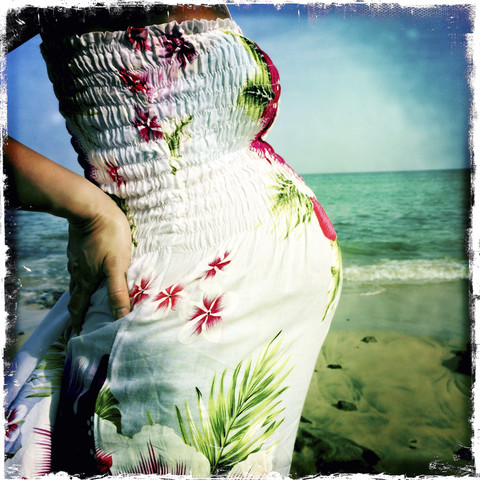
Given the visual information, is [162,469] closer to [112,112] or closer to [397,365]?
[112,112]

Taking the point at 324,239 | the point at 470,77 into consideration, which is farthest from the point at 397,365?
the point at 324,239

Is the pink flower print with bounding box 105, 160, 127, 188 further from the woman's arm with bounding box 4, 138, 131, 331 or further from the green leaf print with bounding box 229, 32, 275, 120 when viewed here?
the green leaf print with bounding box 229, 32, 275, 120

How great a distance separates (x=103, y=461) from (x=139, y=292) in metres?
0.24

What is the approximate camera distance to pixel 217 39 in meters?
0.69

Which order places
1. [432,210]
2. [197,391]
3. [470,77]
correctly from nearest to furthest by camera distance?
[197,391], [470,77], [432,210]

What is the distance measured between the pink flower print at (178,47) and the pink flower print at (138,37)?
0.03 metres

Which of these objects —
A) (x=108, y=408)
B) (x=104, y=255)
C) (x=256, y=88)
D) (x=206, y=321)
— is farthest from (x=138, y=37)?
(x=108, y=408)

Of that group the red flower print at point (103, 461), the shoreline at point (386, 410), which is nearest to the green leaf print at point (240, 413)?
the red flower print at point (103, 461)

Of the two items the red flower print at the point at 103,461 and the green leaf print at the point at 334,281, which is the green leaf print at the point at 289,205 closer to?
the green leaf print at the point at 334,281

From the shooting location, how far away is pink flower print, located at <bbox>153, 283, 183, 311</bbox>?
0.63 meters

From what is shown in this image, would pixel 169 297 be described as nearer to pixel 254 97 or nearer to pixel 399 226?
pixel 254 97

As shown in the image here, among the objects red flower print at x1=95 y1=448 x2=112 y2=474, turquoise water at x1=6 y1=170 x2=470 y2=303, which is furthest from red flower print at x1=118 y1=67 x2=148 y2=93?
turquoise water at x1=6 y1=170 x2=470 y2=303

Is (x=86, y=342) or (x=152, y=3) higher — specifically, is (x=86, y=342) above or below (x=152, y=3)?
below

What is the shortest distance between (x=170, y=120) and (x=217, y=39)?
148mm
